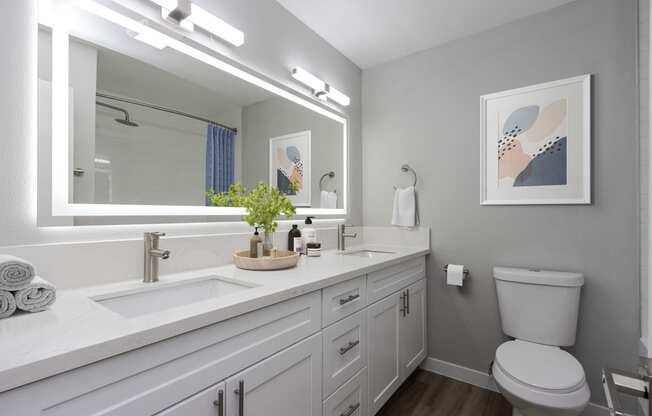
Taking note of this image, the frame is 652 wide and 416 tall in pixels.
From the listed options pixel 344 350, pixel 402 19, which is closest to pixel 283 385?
pixel 344 350

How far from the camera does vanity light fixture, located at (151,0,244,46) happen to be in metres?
1.25

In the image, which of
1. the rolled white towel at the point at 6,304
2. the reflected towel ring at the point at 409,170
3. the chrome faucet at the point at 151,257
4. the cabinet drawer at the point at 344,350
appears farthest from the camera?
the reflected towel ring at the point at 409,170

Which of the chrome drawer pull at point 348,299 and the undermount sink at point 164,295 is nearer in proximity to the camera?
the undermount sink at point 164,295

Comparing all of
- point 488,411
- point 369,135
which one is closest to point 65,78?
point 369,135

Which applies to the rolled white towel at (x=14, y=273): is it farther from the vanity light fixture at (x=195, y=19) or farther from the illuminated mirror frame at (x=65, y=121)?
the vanity light fixture at (x=195, y=19)

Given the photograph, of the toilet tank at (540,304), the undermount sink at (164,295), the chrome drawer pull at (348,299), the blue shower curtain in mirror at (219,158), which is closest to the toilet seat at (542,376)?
the toilet tank at (540,304)

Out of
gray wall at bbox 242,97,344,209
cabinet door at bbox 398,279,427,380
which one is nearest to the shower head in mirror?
gray wall at bbox 242,97,344,209

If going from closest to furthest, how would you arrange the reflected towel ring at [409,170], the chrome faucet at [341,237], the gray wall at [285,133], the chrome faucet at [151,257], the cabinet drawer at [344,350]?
the chrome faucet at [151,257], the cabinet drawer at [344,350], the gray wall at [285,133], the chrome faucet at [341,237], the reflected towel ring at [409,170]

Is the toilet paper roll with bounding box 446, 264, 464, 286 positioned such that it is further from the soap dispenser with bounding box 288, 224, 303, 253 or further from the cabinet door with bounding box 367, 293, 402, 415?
the soap dispenser with bounding box 288, 224, 303, 253

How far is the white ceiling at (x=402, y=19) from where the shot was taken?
6.02 ft

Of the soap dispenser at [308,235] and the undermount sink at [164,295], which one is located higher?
the soap dispenser at [308,235]

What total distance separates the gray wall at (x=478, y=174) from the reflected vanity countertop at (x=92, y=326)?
136 cm

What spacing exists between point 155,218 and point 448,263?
1.83 meters

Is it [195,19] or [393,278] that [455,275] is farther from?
[195,19]
